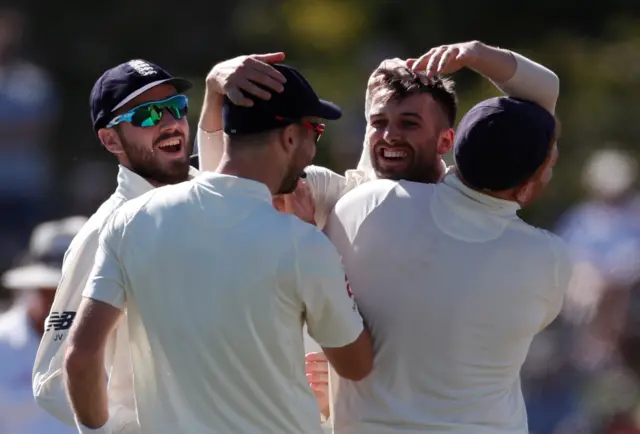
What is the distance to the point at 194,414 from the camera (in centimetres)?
363

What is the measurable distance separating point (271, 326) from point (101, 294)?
0.43 metres

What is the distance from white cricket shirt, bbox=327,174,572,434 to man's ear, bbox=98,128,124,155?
0.96 meters

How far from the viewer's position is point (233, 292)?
3564 mm

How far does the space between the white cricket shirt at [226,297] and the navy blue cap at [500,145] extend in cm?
44

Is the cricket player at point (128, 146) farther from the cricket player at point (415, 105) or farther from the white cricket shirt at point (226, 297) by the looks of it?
the white cricket shirt at point (226, 297)

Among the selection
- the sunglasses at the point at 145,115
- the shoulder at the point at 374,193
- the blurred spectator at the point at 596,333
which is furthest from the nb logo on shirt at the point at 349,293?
the blurred spectator at the point at 596,333

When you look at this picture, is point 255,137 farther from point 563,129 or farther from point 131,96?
point 563,129

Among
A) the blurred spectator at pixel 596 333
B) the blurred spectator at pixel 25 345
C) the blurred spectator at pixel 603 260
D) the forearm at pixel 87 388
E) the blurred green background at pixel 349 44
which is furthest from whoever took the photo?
the blurred green background at pixel 349 44

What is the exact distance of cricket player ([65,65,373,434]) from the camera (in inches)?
140

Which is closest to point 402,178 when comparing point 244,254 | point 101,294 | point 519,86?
point 519,86

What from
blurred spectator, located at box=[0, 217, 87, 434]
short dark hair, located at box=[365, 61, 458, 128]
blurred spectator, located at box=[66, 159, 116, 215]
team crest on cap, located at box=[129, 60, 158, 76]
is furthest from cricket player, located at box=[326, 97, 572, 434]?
blurred spectator, located at box=[66, 159, 116, 215]

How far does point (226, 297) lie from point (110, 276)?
31cm

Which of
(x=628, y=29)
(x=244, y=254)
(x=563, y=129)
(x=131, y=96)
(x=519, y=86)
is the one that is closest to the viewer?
(x=244, y=254)

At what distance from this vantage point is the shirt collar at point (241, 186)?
361 cm
